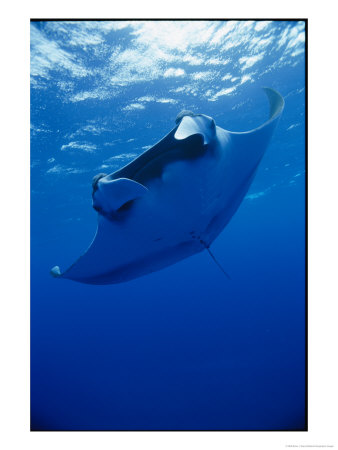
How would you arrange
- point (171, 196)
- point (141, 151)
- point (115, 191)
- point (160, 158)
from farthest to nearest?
point (141, 151) → point (171, 196) → point (160, 158) → point (115, 191)

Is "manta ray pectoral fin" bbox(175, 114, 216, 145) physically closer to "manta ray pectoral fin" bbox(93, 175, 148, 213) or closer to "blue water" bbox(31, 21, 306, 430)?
"manta ray pectoral fin" bbox(93, 175, 148, 213)

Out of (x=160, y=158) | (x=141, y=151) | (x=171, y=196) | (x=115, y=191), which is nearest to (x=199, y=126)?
(x=160, y=158)

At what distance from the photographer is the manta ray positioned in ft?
5.09

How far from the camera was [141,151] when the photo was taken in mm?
6969

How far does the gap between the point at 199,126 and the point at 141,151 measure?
5653 millimetres

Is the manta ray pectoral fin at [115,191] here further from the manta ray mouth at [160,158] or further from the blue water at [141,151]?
the blue water at [141,151]

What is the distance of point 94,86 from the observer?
4.43 metres

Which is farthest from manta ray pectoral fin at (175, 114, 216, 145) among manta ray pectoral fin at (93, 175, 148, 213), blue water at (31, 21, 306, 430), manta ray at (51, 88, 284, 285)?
blue water at (31, 21, 306, 430)

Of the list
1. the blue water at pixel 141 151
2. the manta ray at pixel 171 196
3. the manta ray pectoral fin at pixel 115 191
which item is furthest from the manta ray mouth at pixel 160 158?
the blue water at pixel 141 151

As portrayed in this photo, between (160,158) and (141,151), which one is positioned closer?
(160,158)
